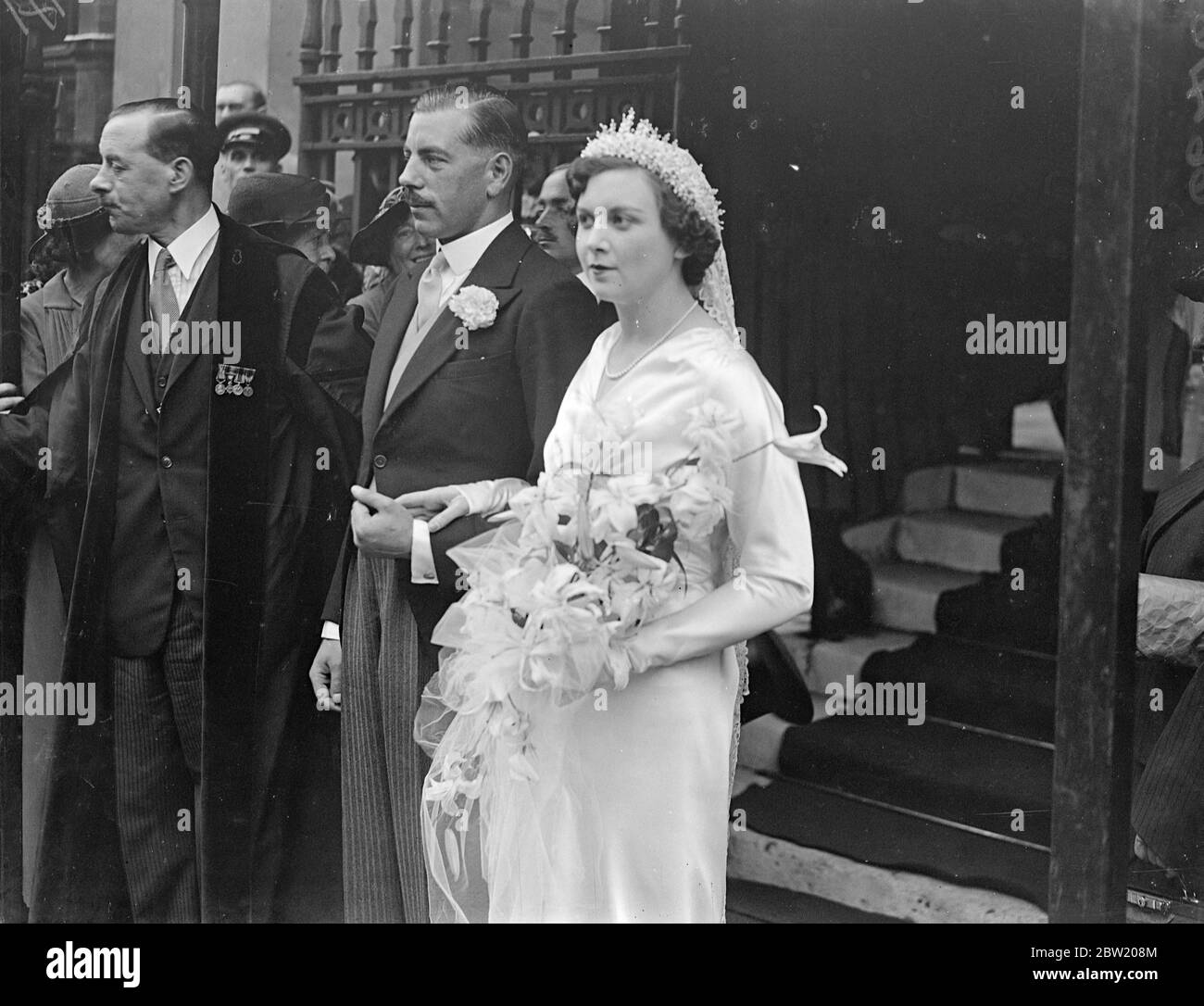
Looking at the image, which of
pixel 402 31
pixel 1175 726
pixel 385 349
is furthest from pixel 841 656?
pixel 402 31

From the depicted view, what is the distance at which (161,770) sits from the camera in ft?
13.5

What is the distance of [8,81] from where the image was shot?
412cm

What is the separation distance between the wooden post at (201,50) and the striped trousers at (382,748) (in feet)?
4.49

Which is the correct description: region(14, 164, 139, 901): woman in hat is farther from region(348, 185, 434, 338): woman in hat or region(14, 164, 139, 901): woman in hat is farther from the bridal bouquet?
the bridal bouquet

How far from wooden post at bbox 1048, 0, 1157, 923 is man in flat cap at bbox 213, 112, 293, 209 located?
218cm

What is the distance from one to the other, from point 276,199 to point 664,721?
72.0 inches

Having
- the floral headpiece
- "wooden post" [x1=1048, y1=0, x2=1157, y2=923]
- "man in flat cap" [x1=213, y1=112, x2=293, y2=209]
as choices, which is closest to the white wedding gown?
the floral headpiece

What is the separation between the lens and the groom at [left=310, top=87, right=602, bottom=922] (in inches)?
151

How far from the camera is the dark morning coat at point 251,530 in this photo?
13.2ft

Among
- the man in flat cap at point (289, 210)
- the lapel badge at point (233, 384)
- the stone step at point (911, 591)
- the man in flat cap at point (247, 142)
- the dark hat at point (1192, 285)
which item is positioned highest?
the man in flat cap at point (247, 142)

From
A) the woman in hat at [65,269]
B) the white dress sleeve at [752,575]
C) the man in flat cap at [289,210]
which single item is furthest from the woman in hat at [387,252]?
the white dress sleeve at [752,575]

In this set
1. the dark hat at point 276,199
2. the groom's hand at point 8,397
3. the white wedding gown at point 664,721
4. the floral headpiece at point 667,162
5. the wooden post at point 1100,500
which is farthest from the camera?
the groom's hand at point 8,397

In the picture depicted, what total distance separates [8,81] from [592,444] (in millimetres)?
2074

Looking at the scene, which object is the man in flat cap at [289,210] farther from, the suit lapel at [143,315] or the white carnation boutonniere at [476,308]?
the white carnation boutonniere at [476,308]
